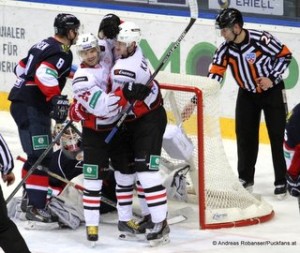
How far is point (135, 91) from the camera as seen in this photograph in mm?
5969

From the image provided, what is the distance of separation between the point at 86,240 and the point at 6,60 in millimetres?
3948

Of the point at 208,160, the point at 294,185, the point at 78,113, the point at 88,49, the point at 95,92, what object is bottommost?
the point at 208,160

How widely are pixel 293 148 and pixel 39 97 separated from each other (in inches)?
81.3

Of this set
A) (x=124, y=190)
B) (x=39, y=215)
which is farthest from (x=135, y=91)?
(x=39, y=215)

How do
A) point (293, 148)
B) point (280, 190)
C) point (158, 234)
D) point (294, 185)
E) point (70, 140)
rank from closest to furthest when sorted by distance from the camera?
point (293, 148) < point (294, 185) < point (158, 234) < point (70, 140) < point (280, 190)

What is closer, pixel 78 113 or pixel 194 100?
pixel 78 113

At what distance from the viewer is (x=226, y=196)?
6.74 meters

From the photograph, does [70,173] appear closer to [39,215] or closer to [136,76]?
[39,215]

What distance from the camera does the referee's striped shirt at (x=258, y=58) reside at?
7.20 meters

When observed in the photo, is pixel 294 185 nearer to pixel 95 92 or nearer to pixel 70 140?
pixel 95 92

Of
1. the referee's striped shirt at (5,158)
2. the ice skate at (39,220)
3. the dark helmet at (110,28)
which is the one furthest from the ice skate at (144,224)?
the referee's striped shirt at (5,158)

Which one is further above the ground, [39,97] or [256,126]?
[39,97]

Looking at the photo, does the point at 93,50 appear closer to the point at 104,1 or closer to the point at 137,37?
the point at 137,37

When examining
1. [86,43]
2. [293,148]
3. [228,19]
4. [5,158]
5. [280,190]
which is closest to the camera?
[293,148]
